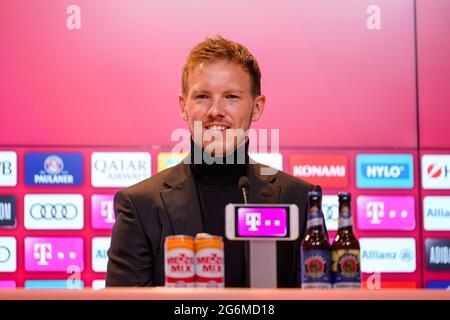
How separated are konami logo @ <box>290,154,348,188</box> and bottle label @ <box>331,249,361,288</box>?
77.6 inches

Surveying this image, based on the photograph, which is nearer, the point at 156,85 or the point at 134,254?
the point at 134,254

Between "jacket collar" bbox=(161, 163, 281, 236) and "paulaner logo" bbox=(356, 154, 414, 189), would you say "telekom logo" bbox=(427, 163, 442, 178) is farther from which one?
"jacket collar" bbox=(161, 163, 281, 236)

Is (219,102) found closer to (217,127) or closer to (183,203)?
(217,127)

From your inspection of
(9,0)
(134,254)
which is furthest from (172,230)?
(9,0)

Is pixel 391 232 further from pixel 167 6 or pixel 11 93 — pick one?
pixel 11 93

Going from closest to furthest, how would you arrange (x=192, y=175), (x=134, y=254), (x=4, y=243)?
(x=134, y=254), (x=192, y=175), (x=4, y=243)

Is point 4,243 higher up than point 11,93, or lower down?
lower down

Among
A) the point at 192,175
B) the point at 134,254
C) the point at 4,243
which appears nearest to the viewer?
the point at 134,254

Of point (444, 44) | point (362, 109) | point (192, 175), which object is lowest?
point (192, 175)

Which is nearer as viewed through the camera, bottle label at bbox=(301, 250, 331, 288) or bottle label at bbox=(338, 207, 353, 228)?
bottle label at bbox=(301, 250, 331, 288)

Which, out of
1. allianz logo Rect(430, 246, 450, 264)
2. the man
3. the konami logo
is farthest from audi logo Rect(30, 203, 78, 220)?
allianz logo Rect(430, 246, 450, 264)

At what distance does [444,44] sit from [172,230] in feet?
7.02

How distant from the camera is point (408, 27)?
12.9 feet

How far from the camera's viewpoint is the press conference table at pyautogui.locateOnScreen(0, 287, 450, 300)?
1.49m
